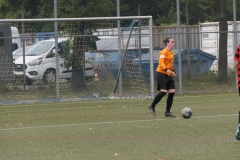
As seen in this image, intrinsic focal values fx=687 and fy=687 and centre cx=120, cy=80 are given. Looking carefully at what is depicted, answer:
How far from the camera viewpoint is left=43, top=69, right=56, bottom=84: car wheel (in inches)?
836

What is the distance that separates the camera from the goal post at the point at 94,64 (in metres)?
21.1

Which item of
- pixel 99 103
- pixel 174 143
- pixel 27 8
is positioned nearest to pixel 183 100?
pixel 99 103

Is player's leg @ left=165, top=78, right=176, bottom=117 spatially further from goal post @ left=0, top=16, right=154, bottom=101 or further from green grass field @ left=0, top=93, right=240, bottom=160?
goal post @ left=0, top=16, right=154, bottom=101

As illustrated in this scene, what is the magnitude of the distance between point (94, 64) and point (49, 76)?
1.45 metres

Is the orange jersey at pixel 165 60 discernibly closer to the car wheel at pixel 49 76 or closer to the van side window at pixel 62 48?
the car wheel at pixel 49 76

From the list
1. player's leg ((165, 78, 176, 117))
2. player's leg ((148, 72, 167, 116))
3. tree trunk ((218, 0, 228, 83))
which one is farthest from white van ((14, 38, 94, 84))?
player's leg ((165, 78, 176, 117))

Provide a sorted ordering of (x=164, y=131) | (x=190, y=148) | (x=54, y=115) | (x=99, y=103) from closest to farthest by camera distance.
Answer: (x=190, y=148)
(x=164, y=131)
(x=54, y=115)
(x=99, y=103)

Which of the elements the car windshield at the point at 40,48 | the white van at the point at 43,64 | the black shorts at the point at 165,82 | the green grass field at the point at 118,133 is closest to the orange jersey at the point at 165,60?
the black shorts at the point at 165,82

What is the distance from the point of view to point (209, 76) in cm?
2431

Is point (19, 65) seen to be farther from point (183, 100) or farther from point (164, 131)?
point (164, 131)

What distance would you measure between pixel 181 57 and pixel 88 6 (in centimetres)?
408

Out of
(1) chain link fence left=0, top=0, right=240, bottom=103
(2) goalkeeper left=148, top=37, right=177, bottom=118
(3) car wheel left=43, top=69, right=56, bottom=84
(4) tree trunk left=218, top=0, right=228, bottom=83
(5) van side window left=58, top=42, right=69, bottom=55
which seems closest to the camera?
(2) goalkeeper left=148, top=37, right=177, bottom=118

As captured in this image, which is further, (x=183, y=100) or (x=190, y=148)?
(x=183, y=100)

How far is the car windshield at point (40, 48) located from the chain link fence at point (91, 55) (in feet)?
0.10
